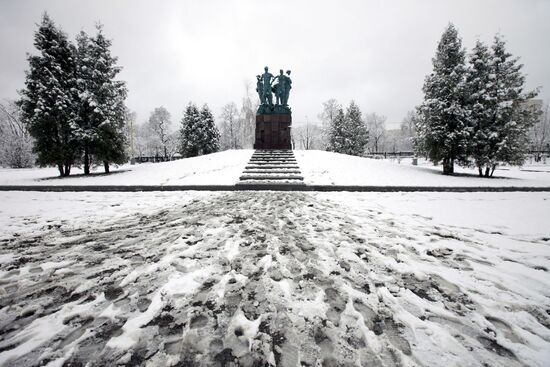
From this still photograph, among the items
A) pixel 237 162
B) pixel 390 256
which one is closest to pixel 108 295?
pixel 390 256

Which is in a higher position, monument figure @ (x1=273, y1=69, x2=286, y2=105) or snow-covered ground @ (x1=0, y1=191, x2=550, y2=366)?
monument figure @ (x1=273, y1=69, x2=286, y2=105)

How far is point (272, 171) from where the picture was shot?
10.9 metres

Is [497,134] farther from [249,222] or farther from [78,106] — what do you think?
[78,106]

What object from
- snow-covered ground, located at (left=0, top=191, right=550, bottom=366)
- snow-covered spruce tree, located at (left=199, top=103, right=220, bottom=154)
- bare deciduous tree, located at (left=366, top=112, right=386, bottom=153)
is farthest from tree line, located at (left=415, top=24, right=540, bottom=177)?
bare deciduous tree, located at (left=366, top=112, right=386, bottom=153)

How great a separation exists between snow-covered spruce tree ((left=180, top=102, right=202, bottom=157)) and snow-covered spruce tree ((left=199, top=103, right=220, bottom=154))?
0.51 meters

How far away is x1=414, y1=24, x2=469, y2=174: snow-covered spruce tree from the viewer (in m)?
12.8

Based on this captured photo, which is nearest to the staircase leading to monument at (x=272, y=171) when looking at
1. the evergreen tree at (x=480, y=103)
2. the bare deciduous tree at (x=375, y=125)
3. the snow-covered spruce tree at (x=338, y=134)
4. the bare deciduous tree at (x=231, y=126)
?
the evergreen tree at (x=480, y=103)

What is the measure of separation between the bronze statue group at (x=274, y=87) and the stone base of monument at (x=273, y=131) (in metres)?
1.19

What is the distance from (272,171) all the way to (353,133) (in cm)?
2392

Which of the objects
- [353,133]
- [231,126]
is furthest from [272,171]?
[231,126]

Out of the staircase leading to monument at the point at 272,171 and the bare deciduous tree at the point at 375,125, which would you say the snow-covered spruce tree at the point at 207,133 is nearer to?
the staircase leading to monument at the point at 272,171

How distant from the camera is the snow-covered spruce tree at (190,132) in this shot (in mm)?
30922

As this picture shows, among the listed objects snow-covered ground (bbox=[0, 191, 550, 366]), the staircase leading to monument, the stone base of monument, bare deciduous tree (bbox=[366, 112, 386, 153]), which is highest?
bare deciduous tree (bbox=[366, 112, 386, 153])

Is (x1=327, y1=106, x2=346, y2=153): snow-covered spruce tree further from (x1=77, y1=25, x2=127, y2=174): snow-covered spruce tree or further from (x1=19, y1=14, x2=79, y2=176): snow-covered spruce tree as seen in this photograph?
(x1=19, y1=14, x2=79, y2=176): snow-covered spruce tree
